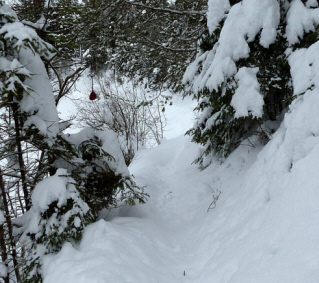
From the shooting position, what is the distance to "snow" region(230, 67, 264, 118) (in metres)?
2.81

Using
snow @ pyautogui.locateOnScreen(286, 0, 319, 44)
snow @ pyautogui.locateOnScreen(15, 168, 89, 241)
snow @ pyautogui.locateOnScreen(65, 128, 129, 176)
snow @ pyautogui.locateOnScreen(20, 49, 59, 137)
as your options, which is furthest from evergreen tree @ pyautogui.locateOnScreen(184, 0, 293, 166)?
snow @ pyautogui.locateOnScreen(15, 168, 89, 241)

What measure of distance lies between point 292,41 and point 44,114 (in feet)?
9.87

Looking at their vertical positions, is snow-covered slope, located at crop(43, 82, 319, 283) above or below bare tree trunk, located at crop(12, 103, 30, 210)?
below

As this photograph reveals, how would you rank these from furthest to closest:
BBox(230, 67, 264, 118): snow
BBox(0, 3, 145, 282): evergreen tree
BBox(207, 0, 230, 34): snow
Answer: BBox(207, 0, 230, 34): snow → BBox(230, 67, 264, 118): snow → BBox(0, 3, 145, 282): evergreen tree

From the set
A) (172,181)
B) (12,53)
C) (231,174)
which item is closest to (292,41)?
(231,174)

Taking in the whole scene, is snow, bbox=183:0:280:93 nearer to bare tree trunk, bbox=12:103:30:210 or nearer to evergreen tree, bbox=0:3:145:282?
evergreen tree, bbox=0:3:145:282

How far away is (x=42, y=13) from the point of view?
134 inches

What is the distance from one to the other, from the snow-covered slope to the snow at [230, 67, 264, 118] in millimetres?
357

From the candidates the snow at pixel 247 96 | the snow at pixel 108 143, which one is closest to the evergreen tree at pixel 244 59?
the snow at pixel 247 96

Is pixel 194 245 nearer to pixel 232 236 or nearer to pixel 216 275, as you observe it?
pixel 232 236

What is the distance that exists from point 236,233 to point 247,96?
154 cm

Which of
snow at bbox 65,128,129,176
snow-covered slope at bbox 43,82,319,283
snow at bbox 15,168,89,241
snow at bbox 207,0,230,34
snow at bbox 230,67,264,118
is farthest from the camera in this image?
snow at bbox 65,128,129,176

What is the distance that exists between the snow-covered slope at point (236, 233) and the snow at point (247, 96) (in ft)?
1.17

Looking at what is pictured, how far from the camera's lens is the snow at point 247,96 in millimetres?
2814
